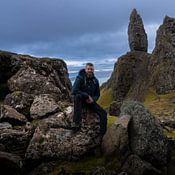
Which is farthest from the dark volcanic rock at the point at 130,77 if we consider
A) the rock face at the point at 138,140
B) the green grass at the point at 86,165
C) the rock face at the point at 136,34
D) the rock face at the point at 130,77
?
the green grass at the point at 86,165

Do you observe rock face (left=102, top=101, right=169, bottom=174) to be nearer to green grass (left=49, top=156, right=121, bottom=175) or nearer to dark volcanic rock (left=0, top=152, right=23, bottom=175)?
green grass (left=49, top=156, right=121, bottom=175)

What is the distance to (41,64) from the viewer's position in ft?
141

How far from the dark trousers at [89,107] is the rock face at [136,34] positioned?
126 metres

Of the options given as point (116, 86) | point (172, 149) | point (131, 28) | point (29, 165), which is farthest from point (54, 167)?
point (131, 28)

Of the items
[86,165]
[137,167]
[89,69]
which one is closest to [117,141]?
[137,167]

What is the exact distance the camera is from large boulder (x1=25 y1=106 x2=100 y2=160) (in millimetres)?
33969

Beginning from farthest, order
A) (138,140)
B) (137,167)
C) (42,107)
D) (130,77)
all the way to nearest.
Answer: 1. (130,77)
2. (42,107)
3. (138,140)
4. (137,167)

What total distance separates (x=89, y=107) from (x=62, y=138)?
372 centimetres

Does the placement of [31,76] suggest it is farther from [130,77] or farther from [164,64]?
[164,64]

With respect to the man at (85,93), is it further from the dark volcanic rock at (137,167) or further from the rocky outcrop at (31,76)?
the rocky outcrop at (31,76)

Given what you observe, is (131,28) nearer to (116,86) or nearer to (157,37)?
(157,37)

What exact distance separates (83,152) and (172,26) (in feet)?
448

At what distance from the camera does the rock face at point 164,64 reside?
479 ft

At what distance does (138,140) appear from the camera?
3550cm
